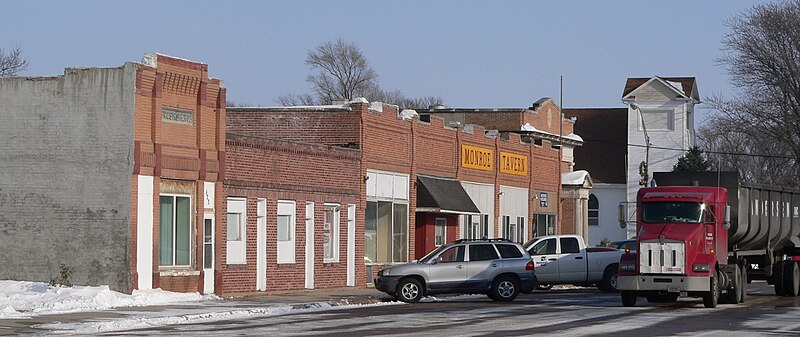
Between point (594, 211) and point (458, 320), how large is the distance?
2762 inches

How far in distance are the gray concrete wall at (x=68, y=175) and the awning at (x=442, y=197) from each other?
55.7 feet

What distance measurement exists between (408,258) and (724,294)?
1456 cm

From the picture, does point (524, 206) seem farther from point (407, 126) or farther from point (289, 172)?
point (289, 172)

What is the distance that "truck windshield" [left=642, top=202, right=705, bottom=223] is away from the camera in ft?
107

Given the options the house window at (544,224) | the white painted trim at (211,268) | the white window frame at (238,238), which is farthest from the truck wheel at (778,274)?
the house window at (544,224)

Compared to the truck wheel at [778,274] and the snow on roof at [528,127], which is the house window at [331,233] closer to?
the truck wheel at [778,274]

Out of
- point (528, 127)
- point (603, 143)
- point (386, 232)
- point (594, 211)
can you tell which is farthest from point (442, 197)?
point (603, 143)

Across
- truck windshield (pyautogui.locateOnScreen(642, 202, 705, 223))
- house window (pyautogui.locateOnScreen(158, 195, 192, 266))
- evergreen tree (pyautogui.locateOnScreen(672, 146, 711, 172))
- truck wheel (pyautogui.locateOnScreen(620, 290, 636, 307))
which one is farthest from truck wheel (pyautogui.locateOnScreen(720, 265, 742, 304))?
evergreen tree (pyautogui.locateOnScreen(672, 146, 711, 172))

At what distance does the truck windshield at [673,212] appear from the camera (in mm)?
32750

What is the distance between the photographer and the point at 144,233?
32250 mm

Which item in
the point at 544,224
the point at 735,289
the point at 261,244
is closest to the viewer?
the point at 735,289

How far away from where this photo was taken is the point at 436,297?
124 feet

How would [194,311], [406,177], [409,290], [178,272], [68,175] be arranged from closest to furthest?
[194,311]
[68,175]
[178,272]
[409,290]
[406,177]

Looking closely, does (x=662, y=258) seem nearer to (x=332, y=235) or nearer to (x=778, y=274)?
(x=778, y=274)
